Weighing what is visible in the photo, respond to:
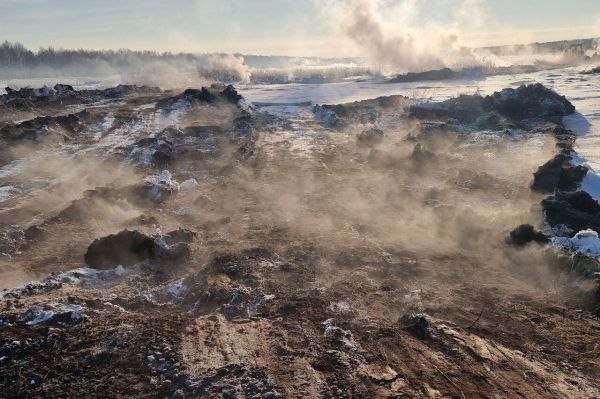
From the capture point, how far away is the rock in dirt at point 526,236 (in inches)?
412

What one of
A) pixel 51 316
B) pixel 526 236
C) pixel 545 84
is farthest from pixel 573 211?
pixel 545 84

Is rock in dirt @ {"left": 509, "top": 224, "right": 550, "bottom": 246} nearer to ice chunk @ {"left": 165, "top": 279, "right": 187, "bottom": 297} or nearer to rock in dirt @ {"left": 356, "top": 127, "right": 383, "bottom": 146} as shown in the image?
ice chunk @ {"left": 165, "top": 279, "right": 187, "bottom": 297}

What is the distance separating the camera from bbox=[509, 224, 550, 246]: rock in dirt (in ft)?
34.4

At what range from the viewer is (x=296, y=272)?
32.1 feet

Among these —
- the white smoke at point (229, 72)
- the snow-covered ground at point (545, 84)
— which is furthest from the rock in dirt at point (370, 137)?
the white smoke at point (229, 72)

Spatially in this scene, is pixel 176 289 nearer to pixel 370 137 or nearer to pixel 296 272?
pixel 296 272

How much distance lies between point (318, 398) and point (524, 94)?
27129 mm

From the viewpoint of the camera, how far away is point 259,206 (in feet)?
46.8

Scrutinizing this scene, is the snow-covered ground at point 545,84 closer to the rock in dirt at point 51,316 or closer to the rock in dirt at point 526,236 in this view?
the rock in dirt at point 526,236

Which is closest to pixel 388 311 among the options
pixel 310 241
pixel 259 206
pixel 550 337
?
pixel 550 337

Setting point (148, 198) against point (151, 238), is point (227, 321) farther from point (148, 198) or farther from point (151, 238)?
point (148, 198)

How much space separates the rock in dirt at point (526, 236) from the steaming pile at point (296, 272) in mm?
43

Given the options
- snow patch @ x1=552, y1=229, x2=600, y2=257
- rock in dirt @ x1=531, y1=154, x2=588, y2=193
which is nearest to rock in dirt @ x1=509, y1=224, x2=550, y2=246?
snow patch @ x1=552, y1=229, x2=600, y2=257

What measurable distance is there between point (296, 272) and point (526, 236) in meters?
5.66
